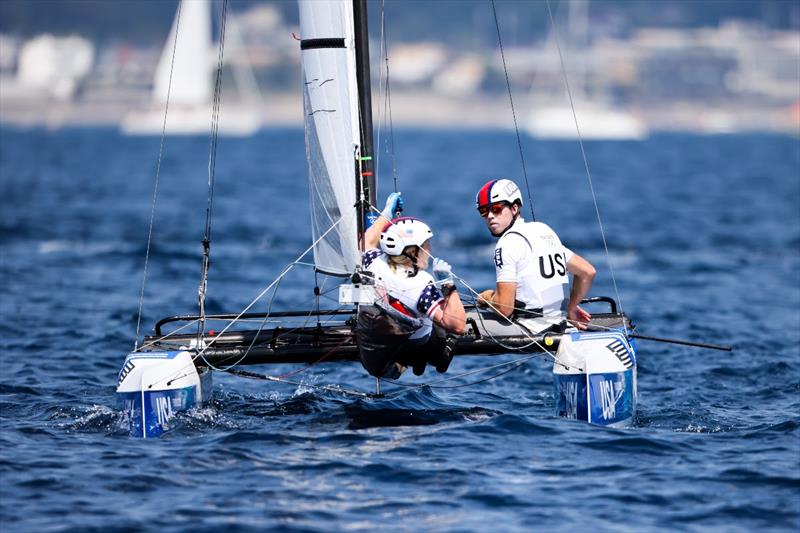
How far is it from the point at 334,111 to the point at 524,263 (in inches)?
86.8

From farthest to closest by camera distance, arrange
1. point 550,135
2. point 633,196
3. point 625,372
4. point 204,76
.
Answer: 1. point 550,135
2. point 204,76
3. point 633,196
4. point 625,372

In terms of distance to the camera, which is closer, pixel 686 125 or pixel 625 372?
pixel 625 372

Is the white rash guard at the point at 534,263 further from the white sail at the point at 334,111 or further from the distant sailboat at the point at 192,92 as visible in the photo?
the distant sailboat at the point at 192,92

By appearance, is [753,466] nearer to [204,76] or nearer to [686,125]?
[204,76]

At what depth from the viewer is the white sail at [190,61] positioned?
106 meters

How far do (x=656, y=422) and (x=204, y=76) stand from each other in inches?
4390

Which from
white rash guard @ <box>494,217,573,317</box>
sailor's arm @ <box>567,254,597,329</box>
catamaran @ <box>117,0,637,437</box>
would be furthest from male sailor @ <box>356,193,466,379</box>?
sailor's arm @ <box>567,254,597,329</box>

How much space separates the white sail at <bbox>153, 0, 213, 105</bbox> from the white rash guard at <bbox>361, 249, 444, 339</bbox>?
9164 centimetres

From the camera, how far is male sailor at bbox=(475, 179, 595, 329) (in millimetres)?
10125

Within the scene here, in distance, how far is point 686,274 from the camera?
22.7 meters

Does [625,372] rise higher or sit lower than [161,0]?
lower

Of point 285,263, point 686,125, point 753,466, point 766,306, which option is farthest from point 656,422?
point 686,125

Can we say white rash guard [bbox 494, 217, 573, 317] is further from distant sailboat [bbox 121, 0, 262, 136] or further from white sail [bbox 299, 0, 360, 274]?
distant sailboat [bbox 121, 0, 262, 136]

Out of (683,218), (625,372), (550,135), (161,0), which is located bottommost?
(625,372)
